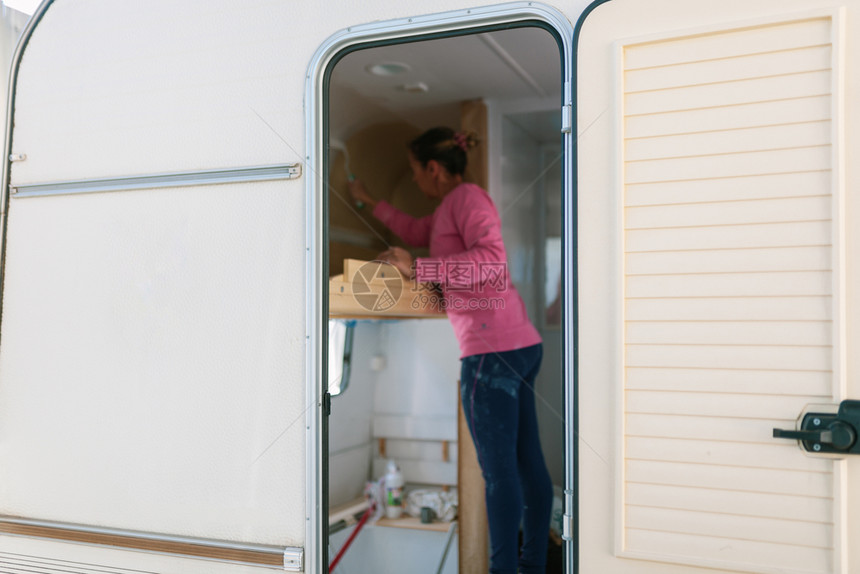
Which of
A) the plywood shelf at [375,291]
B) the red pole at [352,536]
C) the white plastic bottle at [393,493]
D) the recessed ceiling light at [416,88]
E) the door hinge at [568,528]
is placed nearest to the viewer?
the door hinge at [568,528]

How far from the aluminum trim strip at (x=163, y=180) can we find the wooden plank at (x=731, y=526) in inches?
53.1

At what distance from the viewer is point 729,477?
5.48ft

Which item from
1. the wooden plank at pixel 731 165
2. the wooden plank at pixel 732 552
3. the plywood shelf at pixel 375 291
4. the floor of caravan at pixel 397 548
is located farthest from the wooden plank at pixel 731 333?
the floor of caravan at pixel 397 548

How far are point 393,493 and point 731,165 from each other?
2.78 metres

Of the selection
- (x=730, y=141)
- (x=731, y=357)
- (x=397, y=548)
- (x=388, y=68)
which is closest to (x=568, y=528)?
(x=731, y=357)

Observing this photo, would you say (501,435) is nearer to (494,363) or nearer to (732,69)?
(494,363)

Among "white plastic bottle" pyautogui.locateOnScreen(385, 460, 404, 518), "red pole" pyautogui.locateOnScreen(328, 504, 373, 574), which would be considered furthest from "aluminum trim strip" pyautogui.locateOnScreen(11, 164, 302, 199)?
"white plastic bottle" pyautogui.locateOnScreen(385, 460, 404, 518)

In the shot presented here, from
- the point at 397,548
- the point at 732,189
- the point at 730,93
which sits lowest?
the point at 397,548

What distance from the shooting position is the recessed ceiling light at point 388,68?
3325 millimetres

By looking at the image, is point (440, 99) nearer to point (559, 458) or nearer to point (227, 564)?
point (559, 458)

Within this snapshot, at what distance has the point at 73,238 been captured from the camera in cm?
243

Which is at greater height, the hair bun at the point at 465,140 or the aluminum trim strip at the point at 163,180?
the hair bun at the point at 465,140

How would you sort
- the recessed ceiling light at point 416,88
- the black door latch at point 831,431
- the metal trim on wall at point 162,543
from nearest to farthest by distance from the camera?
1. the black door latch at point 831,431
2. the metal trim on wall at point 162,543
3. the recessed ceiling light at point 416,88

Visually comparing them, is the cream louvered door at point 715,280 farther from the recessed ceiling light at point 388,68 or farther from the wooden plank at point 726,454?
the recessed ceiling light at point 388,68
